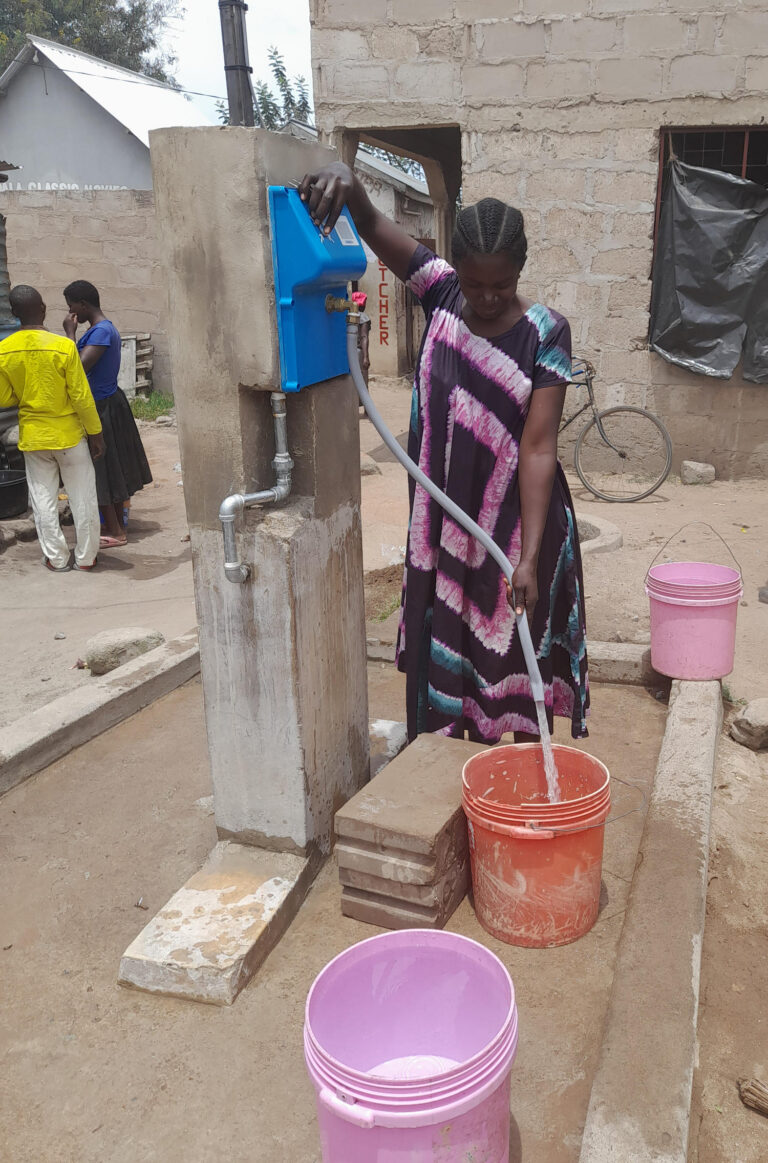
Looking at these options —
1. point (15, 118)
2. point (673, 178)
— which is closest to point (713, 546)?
point (673, 178)

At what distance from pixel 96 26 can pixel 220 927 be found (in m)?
30.7

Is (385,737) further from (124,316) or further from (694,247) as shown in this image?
(124,316)

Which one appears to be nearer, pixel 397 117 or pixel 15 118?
pixel 397 117

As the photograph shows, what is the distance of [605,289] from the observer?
7766 mm

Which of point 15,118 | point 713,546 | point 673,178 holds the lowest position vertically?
point 713,546

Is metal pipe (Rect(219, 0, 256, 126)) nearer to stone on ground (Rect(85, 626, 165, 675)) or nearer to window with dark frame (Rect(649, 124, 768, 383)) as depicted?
window with dark frame (Rect(649, 124, 768, 383))

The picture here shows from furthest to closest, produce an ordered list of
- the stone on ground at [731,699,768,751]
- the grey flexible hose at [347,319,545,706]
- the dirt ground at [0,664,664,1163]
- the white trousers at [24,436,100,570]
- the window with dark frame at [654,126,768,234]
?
1. the window with dark frame at [654,126,768,234]
2. the white trousers at [24,436,100,570]
3. the stone on ground at [731,699,768,751]
4. the grey flexible hose at [347,319,545,706]
5. the dirt ground at [0,664,664,1163]

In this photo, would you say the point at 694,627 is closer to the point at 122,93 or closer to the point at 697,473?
the point at 697,473

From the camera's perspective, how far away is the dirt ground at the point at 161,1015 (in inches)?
76.0

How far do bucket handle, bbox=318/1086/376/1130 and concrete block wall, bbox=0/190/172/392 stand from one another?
12421 millimetres

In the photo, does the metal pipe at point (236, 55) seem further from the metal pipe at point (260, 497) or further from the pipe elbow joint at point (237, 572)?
the pipe elbow joint at point (237, 572)

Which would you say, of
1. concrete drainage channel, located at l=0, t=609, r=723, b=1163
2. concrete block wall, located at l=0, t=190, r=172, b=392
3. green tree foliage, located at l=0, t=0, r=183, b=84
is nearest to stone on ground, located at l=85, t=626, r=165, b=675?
concrete drainage channel, located at l=0, t=609, r=723, b=1163

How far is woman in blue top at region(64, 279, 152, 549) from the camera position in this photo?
6.68 m

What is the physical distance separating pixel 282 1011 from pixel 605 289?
6.89 m
